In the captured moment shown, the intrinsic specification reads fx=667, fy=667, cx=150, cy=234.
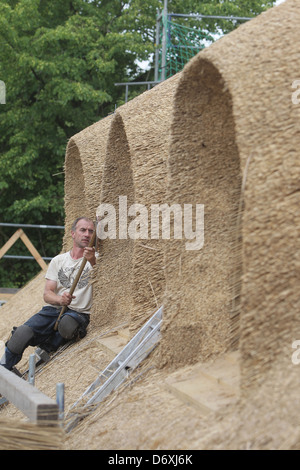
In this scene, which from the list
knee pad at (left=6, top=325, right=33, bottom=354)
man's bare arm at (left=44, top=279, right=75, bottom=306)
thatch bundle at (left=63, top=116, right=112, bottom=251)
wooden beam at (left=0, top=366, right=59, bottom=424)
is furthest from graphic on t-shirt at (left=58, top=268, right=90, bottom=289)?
wooden beam at (left=0, top=366, right=59, bottom=424)

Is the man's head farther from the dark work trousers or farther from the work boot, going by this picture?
the work boot

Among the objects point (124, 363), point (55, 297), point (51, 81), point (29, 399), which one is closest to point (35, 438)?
point (29, 399)

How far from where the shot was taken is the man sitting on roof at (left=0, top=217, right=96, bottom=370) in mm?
6125

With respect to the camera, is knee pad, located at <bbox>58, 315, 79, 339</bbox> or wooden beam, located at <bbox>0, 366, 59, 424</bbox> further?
knee pad, located at <bbox>58, 315, 79, 339</bbox>

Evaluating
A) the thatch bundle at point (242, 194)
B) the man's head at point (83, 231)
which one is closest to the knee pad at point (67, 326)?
the man's head at point (83, 231)

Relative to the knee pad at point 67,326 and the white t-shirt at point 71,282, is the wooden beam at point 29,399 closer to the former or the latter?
the knee pad at point 67,326

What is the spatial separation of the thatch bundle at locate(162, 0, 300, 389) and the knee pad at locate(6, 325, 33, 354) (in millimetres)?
2129

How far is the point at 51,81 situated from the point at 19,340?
11.7 meters

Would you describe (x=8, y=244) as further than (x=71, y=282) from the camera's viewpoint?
Yes

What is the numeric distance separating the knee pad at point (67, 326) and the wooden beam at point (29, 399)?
1.56m

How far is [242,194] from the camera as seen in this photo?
Answer: 3.30 meters

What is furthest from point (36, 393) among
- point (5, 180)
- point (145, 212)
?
point (5, 180)

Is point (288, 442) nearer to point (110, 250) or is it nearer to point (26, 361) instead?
point (110, 250)

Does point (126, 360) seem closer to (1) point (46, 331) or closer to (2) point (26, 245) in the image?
(1) point (46, 331)
